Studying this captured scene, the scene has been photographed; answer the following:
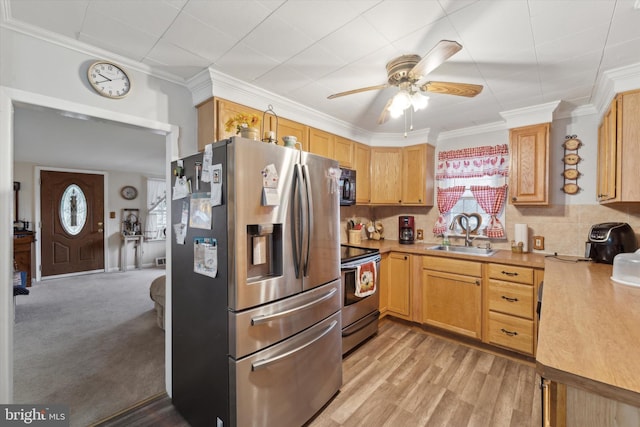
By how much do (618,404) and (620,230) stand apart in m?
2.08

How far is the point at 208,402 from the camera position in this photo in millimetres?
1561

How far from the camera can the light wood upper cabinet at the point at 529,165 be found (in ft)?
8.61

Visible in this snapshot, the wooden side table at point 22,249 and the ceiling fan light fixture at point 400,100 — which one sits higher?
the ceiling fan light fixture at point 400,100

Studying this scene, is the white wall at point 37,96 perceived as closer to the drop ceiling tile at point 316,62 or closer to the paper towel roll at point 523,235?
the drop ceiling tile at point 316,62

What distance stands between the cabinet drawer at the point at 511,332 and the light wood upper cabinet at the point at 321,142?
7.54 ft

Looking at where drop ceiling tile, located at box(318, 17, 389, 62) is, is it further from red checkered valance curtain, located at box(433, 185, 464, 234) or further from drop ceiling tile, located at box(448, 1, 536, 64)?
red checkered valance curtain, located at box(433, 185, 464, 234)

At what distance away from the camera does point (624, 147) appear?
75.1 inches

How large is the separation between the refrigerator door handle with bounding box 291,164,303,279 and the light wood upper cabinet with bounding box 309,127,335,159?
3.77 ft

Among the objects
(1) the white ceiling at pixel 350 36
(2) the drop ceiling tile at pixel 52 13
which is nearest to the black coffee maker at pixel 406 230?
(1) the white ceiling at pixel 350 36

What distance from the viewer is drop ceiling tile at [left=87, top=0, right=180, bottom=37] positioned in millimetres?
1322

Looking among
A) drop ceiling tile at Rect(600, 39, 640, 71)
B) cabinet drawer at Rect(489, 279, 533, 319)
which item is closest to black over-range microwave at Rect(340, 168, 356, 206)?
cabinet drawer at Rect(489, 279, 533, 319)

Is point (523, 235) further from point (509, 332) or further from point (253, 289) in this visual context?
point (253, 289)

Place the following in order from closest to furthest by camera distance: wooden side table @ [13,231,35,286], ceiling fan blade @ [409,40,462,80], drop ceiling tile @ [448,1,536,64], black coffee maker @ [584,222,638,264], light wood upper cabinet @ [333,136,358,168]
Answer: ceiling fan blade @ [409,40,462,80], drop ceiling tile @ [448,1,536,64], black coffee maker @ [584,222,638,264], light wood upper cabinet @ [333,136,358,168], wooden side table @ [13,231,35,286]

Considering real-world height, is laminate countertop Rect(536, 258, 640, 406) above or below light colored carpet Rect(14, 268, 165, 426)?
above
